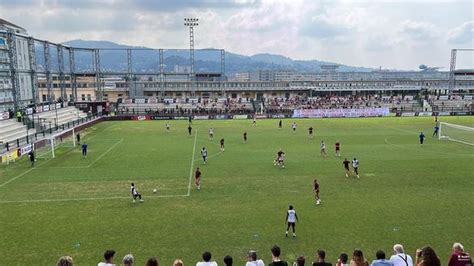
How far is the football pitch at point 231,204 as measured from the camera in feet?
48.8

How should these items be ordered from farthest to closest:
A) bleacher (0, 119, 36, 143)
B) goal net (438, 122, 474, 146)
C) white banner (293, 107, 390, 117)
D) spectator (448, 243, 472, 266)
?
white banner (293, 107, 390, 117) < goal net (438, 122, 474, 146) < bleacher (0, 119, 36, 143) < spectator (448, 243, 472, 266)

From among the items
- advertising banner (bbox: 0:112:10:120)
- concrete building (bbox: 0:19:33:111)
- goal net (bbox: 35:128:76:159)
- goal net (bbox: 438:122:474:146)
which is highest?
concrete building (bbox: 0:19:33:111)

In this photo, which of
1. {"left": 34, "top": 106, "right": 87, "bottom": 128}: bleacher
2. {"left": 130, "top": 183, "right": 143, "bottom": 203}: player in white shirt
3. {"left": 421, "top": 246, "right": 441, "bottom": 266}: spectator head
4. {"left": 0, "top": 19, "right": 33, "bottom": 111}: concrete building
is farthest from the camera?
{"left": 34, "top": 106, "right": 87, "bottom": 128}: bleacher

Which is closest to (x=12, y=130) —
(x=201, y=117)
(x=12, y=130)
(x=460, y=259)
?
(x=12, y=130)

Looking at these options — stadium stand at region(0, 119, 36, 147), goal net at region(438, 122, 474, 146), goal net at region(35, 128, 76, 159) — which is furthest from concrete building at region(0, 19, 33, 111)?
goal net at region(438, 122, 474, 146)

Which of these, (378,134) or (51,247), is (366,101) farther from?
(51,247)

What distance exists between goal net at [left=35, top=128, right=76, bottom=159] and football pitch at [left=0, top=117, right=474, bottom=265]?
75cm

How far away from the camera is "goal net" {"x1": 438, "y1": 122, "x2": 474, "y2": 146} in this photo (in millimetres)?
41866

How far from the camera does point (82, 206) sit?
800 inches

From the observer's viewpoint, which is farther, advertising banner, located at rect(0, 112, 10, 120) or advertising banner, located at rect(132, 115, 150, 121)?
advertising banner, located at rect(132, 115, 150, 121)

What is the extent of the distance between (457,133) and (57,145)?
1758 inches

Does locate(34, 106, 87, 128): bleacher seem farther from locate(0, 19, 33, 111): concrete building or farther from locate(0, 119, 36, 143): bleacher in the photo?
locate(0, 19, 33, 111): concrete building

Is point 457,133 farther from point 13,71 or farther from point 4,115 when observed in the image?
point 13,71

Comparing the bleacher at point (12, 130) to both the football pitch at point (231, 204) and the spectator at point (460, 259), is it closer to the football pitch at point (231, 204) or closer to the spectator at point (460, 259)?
→ the football pitch at point (231, 204)
